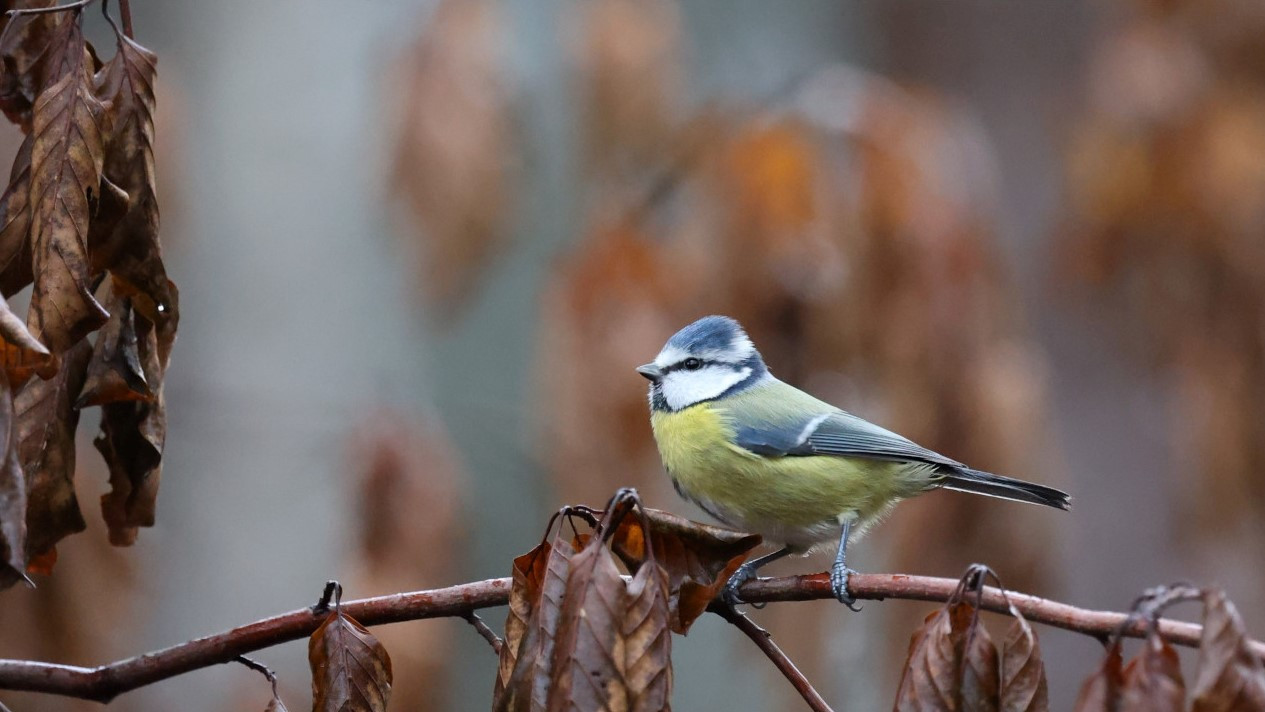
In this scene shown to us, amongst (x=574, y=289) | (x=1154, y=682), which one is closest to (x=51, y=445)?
(x=1154, y=682)

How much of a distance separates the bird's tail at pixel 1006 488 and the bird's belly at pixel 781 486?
0.08 meters

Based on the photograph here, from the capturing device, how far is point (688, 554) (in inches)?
49.0

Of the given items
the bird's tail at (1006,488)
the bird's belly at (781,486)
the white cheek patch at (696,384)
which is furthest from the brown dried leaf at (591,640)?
the white cheek patch at (696,384)

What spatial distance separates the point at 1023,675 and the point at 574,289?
1.98 m

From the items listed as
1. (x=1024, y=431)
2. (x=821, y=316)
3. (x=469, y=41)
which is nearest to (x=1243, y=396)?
A: (x=1024, y=431)

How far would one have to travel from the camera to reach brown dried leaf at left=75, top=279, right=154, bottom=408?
122 centimetres

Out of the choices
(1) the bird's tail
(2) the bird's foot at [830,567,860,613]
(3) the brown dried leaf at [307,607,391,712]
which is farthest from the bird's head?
(3) the brown dried leaf at [307,607,391,712]

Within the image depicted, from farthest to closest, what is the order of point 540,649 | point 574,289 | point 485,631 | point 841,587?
point 574,289 → point 841,587 → point 485,631 → point 540,649

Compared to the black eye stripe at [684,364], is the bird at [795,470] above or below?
below

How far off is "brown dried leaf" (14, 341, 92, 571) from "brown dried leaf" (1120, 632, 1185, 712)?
0.98 m

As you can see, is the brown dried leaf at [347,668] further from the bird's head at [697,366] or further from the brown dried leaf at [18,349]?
the bird's head at [697,366]

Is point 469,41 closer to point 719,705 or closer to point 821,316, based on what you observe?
point 821,316

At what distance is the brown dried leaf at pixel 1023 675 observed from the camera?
3.60 ft

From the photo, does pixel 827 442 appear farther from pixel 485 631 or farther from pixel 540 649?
pixel 540 649
